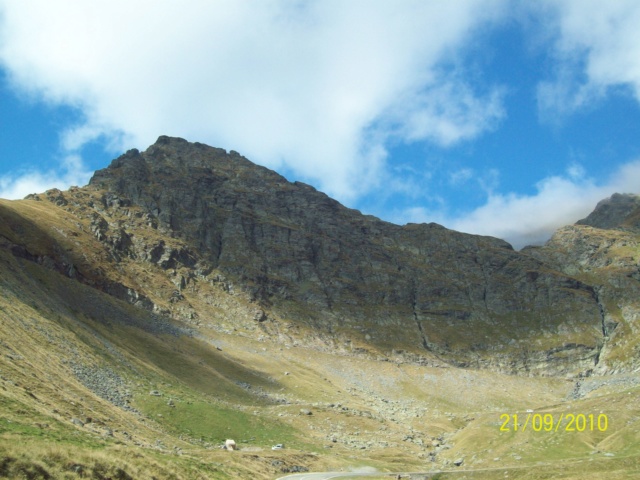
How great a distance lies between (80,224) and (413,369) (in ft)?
417

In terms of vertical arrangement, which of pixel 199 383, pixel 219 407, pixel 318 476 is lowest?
pixel 318 476

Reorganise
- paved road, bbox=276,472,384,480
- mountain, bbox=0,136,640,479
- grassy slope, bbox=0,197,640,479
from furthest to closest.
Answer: paved road, bbox=276,472,384,480, mountain, bbox=0,136,640,479, grassy slope, bbox=0,197,640,479

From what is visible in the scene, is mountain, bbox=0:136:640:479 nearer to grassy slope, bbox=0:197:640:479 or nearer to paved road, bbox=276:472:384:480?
grassy slope, bbox=0:197:640:479


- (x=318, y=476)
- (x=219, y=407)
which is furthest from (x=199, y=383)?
(x=318, y=476)

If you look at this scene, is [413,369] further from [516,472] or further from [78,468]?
[78,468]

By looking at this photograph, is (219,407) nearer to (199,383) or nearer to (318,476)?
(199,383)

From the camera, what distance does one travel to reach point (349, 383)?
152 meters

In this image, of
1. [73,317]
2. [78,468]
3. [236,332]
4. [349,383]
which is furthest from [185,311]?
[78,468]

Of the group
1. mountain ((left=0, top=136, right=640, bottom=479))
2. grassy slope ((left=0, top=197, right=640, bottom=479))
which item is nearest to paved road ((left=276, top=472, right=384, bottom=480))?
grassy slope ((left=0, top=197, right=640, bottom=479))

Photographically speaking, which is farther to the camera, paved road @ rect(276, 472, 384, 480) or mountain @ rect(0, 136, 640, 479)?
paved road @ rect(276, 472, 384, 480)

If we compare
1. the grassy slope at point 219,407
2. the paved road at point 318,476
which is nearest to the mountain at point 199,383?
the grassy slope at point 219,407

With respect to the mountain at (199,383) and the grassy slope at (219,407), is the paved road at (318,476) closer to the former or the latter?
the grassy slope at (219,407)

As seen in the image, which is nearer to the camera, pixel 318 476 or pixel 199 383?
pixel 318 476

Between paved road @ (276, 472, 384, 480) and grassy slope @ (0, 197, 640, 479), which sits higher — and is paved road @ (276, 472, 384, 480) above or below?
below
